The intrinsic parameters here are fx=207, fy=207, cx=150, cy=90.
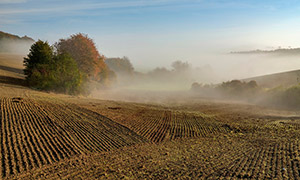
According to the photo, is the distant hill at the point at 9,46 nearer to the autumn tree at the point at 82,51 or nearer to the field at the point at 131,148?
the autumn tree at the point at 82,51

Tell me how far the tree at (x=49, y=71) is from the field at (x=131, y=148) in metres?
15.8

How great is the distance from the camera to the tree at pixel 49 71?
1357 inches

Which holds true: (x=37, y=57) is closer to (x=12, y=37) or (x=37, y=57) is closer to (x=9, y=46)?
(x=9, y=46)

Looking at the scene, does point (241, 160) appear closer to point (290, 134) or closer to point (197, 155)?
point (197, 155)

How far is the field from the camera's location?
9.21 m

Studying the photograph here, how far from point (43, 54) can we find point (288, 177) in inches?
1476

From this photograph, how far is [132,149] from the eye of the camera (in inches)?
496

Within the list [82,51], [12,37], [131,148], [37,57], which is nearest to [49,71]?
[37,57]

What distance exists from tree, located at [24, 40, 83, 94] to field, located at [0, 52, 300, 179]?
15.8m

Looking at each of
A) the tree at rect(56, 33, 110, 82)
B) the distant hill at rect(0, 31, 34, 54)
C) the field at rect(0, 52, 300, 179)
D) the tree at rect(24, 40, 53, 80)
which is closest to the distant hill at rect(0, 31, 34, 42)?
the distant hill at rect(0, 31, 34, 54)

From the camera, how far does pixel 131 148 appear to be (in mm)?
12789

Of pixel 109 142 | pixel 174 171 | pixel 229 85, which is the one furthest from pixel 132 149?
pixel 229 85

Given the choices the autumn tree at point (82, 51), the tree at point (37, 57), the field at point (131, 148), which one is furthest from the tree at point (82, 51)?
the field at point (131, 148)

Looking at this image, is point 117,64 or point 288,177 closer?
point 288,177
